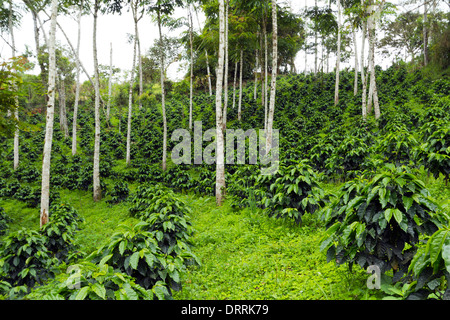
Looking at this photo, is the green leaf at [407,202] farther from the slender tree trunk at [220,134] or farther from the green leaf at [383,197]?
the slender tree trunk at [220,134]

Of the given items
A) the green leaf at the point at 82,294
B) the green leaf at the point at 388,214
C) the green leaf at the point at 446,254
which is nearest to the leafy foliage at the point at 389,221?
the green leaf at the point at 388,214

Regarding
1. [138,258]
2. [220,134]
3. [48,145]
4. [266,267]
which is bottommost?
[266,267]

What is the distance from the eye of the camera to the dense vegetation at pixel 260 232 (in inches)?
99.1

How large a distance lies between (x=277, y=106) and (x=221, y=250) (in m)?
16.3

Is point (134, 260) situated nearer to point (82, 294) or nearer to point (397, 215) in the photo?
point (82, 294)

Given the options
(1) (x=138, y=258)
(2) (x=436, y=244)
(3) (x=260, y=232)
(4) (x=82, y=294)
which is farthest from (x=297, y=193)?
(4) (x=82, y=294)

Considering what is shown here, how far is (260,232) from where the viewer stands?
215 inches

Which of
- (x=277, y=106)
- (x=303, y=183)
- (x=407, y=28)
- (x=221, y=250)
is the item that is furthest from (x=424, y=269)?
(x=407, y=28)

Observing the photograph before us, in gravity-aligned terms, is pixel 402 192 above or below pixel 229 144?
below

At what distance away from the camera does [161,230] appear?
3.93 meters

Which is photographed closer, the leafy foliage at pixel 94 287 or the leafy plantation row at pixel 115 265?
the leafy foliage at pixel 94 287

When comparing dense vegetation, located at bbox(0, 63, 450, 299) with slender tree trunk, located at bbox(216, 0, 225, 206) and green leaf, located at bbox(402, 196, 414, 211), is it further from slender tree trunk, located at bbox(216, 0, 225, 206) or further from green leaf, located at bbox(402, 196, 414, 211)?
slender tree trunk, located at bbox(216, 0, 225, 206)

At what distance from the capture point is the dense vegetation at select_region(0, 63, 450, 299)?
8.26 ft
